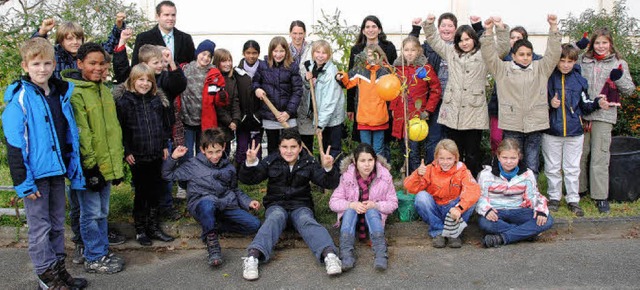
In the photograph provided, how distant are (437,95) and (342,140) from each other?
1381 millimetres

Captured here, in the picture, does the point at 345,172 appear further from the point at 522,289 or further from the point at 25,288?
the point at 25,288

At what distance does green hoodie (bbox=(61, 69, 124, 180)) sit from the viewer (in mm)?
4512

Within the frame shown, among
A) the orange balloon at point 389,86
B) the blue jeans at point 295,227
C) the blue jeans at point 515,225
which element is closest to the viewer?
the blue jeans at point 295,227

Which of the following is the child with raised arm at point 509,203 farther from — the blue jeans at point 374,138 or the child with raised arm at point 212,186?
the child with raised arm at point 212,186

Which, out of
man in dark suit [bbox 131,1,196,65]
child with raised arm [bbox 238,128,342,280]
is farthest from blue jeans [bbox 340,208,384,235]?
man in dark suit [bbox 131,1,196,65]

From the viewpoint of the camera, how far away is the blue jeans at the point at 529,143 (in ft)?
18.9

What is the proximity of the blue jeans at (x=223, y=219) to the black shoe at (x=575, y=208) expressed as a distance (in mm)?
3114

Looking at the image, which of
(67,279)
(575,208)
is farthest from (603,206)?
(67,279)

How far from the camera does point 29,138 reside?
4.09 m

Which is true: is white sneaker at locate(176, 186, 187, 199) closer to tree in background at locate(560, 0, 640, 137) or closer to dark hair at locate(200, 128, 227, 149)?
dark hair at locate(200, 128, 227, 149)

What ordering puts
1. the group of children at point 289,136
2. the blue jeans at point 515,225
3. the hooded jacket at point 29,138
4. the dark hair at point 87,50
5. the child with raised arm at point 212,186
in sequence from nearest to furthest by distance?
the hooded jacket at point 29,138 → the group of children at point 289,136 → the dark hair at point 87,50 → the child with raised arm at point 212,186 → the blue jeans at point 515,225

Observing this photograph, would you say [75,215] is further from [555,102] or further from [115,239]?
[555,102]

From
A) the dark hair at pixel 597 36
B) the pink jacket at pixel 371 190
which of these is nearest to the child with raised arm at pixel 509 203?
the pink jacket at pixel 371 190

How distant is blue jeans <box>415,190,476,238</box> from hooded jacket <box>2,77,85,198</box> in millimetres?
3023
